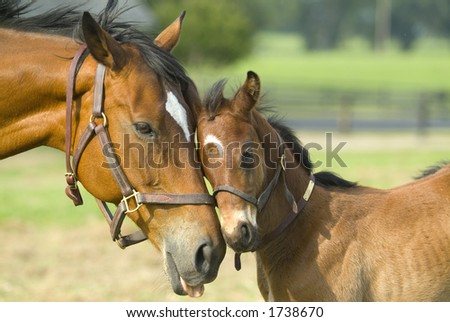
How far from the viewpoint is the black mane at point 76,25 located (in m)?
3.64

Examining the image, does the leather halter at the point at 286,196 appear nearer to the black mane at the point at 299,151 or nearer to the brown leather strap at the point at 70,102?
the black mane at the point at 299,151

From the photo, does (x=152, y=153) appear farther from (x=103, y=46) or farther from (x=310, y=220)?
(x=310, y=220)

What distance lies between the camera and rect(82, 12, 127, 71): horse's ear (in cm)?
339

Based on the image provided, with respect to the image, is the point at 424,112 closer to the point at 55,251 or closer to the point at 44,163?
the point at 44,163

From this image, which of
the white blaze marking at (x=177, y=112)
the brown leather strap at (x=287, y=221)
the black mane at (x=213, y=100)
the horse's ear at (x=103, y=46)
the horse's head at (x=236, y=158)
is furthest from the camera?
the brown leather strap at (x=287, y=221)

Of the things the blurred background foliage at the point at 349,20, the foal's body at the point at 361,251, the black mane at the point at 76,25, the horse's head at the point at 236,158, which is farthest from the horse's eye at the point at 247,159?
the blurred background foliage at the point at 349,20

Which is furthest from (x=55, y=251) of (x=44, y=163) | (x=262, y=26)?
(x=262, y=26)

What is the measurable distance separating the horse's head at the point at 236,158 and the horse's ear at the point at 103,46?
0.66 metres

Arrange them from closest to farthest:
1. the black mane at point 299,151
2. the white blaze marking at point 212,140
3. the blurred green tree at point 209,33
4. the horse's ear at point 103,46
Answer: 1. the horse's ear at point 103,46
2. the white blaze marking at point 212,140
3. the black mane at point 299,151
4. the blurred green tree at point 209,33

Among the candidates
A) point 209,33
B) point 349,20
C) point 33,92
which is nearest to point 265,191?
point 33,92

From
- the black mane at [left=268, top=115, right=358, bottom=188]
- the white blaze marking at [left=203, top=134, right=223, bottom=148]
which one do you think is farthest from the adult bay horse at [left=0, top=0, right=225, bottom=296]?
the black mane at [left=268, top=115, right=358, bottom=188]

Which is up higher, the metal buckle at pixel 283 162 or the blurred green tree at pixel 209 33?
the metal buckle at pixel 283 162

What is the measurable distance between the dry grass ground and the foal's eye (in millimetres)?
887

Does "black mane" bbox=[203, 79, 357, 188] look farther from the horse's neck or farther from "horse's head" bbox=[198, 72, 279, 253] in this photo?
the horse's neck
